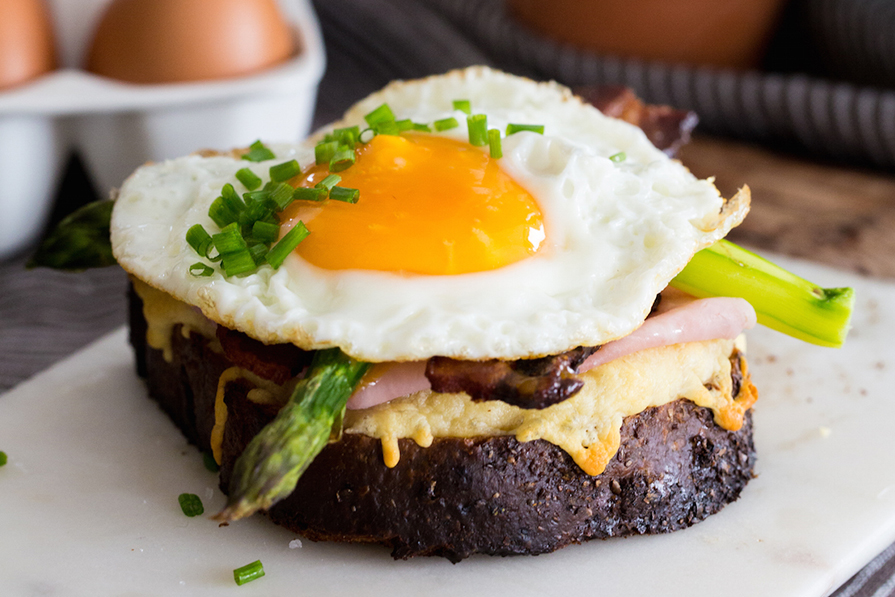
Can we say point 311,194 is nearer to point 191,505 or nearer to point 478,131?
point 478,131

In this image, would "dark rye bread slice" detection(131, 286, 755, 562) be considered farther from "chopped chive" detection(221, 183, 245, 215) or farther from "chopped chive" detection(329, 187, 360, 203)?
"chopped chive" detection(329, 187, 360, 203)

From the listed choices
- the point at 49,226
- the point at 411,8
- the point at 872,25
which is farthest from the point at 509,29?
the point at 49,226

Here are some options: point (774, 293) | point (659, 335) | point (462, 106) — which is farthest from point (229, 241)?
point (774, 293)

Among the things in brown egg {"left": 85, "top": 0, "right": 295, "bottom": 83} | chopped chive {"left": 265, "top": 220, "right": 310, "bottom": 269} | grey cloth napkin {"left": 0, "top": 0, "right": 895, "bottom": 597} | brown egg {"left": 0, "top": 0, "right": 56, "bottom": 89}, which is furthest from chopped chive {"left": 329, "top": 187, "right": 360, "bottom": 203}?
brown egg {"left": 0, "top": 0, "right": 56, "bottom": 89}

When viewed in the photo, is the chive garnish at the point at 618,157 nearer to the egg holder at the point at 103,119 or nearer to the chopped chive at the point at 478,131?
the chopped chive at the point at 478,131

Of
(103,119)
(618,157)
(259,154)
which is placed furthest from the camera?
(103,119)

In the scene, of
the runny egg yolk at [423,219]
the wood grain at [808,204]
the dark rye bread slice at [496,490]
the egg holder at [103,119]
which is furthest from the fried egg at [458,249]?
the wood grain at [808,204]
